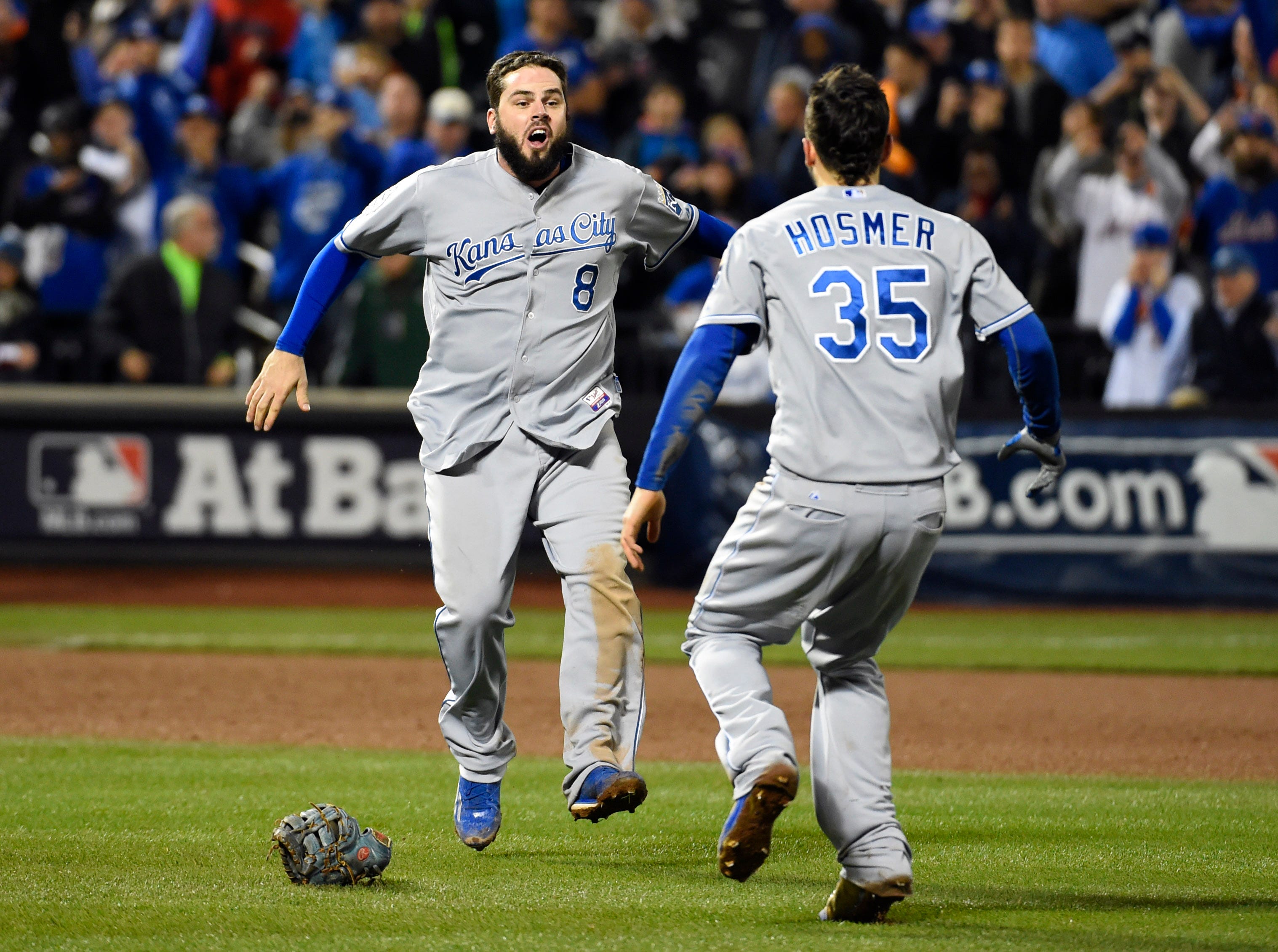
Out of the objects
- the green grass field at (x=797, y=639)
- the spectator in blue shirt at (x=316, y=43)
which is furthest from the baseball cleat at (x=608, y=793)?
the spectator in blue shirt at (x=316, y=43)

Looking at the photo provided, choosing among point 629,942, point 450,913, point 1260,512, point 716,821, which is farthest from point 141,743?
point 1260,512

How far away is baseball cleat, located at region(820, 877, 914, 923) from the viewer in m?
4.36

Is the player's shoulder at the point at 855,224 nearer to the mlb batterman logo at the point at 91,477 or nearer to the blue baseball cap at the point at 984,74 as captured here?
the mlb batterman logo at the point at 91,477

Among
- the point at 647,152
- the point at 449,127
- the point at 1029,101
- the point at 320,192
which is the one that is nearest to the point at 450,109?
the point at 449,127

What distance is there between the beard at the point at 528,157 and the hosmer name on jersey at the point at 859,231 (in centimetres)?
118

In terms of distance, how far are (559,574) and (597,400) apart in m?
0.58

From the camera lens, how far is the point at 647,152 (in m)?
14.4

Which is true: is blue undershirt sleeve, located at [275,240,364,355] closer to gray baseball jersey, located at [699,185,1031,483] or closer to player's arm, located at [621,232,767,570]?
player's arm, located at [621,232,767,570]

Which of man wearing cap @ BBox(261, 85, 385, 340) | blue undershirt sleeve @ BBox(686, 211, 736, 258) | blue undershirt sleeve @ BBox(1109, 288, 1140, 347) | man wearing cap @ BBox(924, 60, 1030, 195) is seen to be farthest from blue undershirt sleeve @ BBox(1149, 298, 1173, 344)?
blue undershirt sleeve @ BBox(686, 211, 736, 258)

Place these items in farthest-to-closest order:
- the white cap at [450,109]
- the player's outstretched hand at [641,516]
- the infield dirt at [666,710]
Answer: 1. the white cap at [450,109]
2. the infield dirt at [666,710]
3. the player's outstretched hand at [641,516]

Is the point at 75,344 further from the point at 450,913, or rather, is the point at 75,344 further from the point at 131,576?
the point at 450,913

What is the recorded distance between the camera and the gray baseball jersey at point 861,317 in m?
4.35

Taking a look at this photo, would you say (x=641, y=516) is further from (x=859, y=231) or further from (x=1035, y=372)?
(x=1035, y=372)

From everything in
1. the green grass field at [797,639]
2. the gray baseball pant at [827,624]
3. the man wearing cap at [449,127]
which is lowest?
the green grass field at [797,639]
